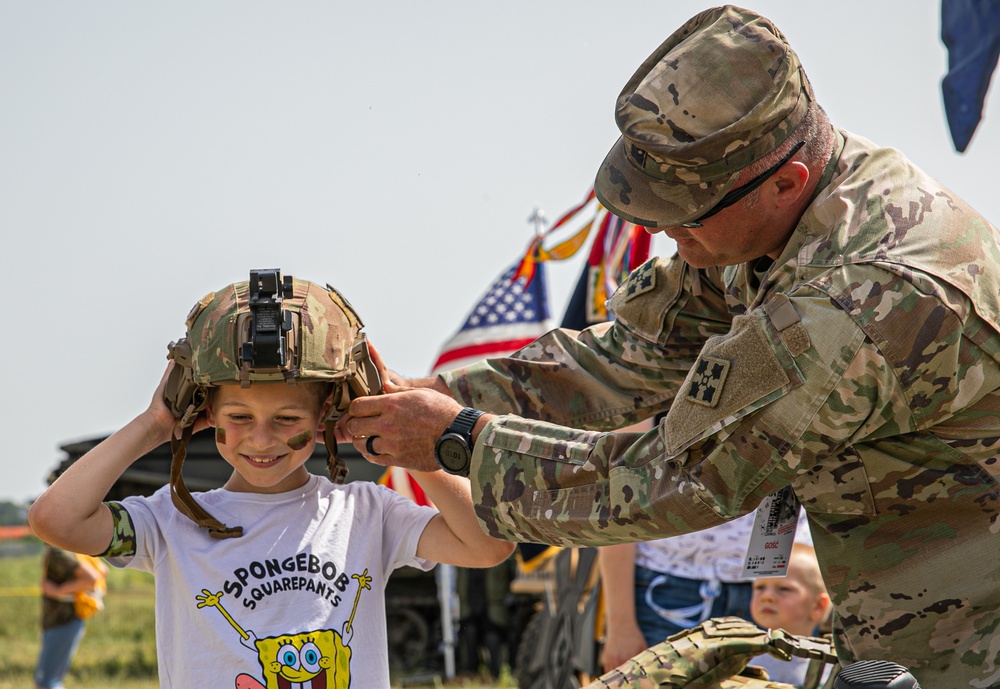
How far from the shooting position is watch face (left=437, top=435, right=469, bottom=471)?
332cm

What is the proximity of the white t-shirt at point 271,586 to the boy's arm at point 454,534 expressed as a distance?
0.05 meters

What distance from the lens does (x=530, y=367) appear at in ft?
13.0

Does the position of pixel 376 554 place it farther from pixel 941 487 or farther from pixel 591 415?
pixel 941 487

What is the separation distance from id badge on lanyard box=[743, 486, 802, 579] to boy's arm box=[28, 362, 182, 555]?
1638 millimetres

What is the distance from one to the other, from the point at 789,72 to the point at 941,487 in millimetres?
1052

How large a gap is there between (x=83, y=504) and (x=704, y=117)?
1.80 m

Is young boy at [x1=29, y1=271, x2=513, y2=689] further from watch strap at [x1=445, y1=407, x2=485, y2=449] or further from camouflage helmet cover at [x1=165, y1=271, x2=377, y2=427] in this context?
watch strap at [x1=445, y1=407, x2=485, y2=449]

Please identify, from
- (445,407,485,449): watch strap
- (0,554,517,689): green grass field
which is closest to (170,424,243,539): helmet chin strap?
(445,407,485,449): watch strap

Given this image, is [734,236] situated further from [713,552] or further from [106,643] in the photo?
[106,643]

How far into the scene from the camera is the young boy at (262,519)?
3250 millimetres

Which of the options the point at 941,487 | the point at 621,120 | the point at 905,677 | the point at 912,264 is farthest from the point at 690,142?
the point at 905,677

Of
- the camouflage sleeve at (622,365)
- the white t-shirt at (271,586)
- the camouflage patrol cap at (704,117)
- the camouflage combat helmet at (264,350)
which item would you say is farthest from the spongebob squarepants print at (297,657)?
the camouflage patrol cap at (704,117)

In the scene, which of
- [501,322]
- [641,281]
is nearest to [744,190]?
[641,281]

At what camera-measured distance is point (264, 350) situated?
10.6 feet
